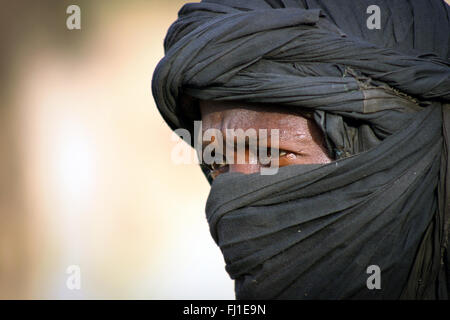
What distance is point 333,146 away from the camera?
7.84 ft

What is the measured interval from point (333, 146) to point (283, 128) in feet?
0.57

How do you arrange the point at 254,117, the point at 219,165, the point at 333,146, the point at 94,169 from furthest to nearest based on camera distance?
1. the point at 94,169
2. the point at 219,165
3. the point at 254,117
4. the point at 333,146

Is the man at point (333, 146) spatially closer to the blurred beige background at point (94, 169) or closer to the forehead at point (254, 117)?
the forehead at point (254, 117)

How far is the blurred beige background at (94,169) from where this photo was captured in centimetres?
646

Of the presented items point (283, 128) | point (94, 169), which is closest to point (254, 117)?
point (283, 128)

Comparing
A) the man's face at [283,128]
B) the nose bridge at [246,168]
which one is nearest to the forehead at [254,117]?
the man's face at [283,128]

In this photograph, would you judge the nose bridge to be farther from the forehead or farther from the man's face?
the forehead

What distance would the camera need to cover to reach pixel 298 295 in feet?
7.73

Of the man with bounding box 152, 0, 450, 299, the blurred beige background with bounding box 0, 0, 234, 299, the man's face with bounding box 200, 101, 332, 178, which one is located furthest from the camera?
the blurred beige background with bounding box 0, 0, 234, 299

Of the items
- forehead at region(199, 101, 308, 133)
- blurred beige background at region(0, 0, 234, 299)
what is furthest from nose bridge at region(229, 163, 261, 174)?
blurred beige background at region(0, 0, 234, 299)

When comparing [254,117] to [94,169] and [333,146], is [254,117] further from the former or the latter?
[94,169]

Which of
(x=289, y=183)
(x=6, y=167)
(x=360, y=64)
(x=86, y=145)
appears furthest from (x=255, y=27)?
(x=6, y=167)

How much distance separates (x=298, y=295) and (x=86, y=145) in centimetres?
453

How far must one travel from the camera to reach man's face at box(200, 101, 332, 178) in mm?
2445
